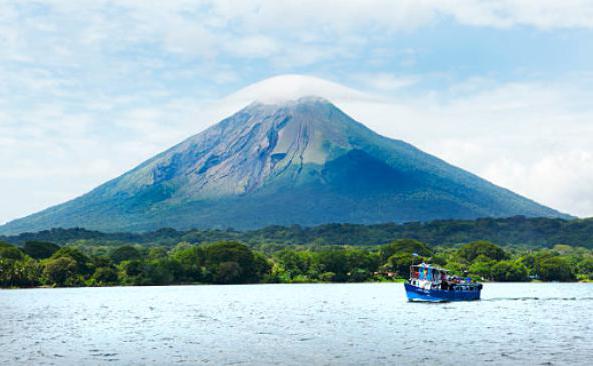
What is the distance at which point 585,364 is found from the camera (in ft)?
160

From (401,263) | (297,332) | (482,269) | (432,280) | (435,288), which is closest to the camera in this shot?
(297,332)

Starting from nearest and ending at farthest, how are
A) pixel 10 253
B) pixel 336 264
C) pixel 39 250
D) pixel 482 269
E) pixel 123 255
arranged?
pixel 10 253 → pixel 39 250 → pixel 336 264 → pixel 482 269 → pixel 123 255

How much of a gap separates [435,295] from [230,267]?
68514 millimetres

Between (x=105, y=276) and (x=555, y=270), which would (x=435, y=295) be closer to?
(x=105, y=276)

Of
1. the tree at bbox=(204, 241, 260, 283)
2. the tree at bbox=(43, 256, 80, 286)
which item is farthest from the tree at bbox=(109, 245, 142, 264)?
the tree at bbox=(43, 256, 80, 286)

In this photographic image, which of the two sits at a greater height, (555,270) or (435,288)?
(555,270)

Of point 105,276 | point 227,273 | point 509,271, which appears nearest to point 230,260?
point 227,273

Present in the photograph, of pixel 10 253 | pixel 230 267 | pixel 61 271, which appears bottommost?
pixel 61 271

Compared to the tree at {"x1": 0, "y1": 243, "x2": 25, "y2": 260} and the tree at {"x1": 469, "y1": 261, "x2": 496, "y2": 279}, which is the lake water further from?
the tree at {"x1": 469, "y1": 261, "x2": 496, "y2": 279}

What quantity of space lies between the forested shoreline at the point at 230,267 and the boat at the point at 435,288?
33102 mm

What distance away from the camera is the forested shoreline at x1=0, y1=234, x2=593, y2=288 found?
160125 mm

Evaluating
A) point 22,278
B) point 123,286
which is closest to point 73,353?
point 22,278

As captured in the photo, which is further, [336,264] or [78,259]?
[336,264]

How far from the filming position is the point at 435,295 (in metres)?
116
